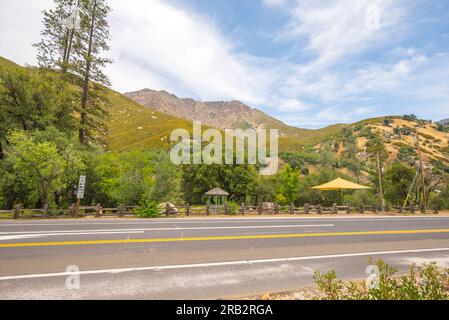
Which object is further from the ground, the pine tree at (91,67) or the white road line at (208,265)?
the pine tree at (91,67)

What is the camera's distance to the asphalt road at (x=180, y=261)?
4.45 meters

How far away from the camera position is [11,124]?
69.5ft

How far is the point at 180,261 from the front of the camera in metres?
6.24

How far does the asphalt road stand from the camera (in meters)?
4.45

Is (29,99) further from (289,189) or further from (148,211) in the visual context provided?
(289,189)

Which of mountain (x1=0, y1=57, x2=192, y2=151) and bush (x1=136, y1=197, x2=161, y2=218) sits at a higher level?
mountain (x1=0, y1=57, x2=192, y2=151)

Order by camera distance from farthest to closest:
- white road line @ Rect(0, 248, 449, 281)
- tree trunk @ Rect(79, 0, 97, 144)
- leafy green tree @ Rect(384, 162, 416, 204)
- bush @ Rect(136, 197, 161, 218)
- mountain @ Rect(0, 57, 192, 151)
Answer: mountain @ Rect(0, 57, 192, 151), leafy green tree @ Rect(384, 162, 416, 204), tree trunk @ Rect(79, 0, 97, 144), bush @ Rect(136, 197, 161, 218), white road line @ Rect(0, 248, 449, 281)

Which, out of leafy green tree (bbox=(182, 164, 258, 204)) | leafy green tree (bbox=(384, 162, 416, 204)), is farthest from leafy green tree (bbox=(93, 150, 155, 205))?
leafy green tree (bbox=(384, 162, 416, 204))

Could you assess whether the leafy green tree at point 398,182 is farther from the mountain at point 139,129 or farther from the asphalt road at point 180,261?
the mountain at point 139,129

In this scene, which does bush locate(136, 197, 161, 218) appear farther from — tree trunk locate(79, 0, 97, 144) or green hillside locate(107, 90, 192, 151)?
green hillside locate(107, 90, 192, 151)

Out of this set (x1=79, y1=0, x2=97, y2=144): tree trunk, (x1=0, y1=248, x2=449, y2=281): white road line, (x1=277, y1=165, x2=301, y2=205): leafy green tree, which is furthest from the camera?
(x1=277, y1=165, x2=301, y2=205): leafy green tree

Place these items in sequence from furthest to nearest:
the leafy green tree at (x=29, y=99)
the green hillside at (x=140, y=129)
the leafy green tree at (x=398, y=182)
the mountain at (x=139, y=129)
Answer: the green hillside at (x=140, y=129) → the mountain at (x=139, y=129) → the leafy green tree at (x=398, y=182) → the leafy green tree at (x=29, y=99)

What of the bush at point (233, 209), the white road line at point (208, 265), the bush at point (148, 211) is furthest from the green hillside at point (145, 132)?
the white road line at point (208, 265)
